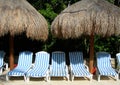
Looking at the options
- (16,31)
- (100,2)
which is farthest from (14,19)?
(100,2)

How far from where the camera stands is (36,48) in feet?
45.0

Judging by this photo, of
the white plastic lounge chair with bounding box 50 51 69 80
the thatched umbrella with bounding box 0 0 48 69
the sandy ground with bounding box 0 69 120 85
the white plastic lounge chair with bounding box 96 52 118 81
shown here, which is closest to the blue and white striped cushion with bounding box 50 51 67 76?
the white plastic lounge chair with bounding box 50 51 69 80

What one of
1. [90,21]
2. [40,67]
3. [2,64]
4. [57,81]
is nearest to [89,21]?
[90,21]

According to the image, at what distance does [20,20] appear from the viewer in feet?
35.2

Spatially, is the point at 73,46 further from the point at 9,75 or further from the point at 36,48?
the point at 9,75

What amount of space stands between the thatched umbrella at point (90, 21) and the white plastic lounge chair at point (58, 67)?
3.92 ft

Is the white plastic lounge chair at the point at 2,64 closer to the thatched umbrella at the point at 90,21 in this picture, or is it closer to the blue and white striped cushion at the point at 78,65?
the thatched umbrella at the point at 90,21

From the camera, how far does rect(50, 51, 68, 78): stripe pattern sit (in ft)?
33.4

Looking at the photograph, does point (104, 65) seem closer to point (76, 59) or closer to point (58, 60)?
point (76, 59)

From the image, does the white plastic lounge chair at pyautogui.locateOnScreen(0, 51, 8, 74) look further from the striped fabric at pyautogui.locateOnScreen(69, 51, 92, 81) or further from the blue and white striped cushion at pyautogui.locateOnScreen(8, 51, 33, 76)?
the striped fabric at pyautogui.locateOnScreen(69, 51, 92, 81)

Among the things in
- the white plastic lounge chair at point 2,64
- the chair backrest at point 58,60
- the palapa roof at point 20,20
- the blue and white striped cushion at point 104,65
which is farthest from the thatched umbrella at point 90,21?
the white plastic lounge chair at point 2,64

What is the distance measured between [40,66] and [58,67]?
71cm

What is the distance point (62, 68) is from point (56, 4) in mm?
4400

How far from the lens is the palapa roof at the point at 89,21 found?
396 inches
